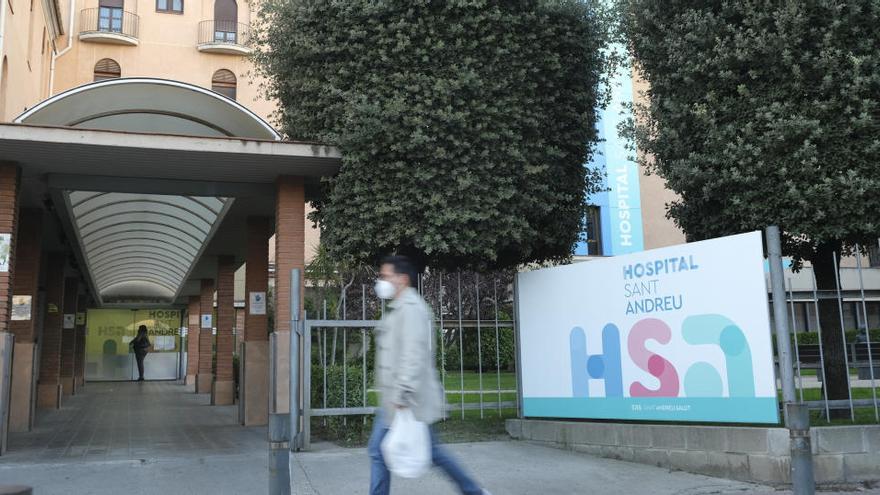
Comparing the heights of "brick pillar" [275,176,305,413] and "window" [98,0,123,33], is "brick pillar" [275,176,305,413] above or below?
below

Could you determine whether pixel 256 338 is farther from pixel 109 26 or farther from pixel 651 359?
pixel 109 26

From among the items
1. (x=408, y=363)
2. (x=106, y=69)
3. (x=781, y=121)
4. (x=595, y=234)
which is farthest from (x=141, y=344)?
(x=408, y=363)

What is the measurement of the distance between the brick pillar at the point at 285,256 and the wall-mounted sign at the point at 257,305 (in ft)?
9.77

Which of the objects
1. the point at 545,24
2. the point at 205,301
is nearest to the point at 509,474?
the point at 545,24

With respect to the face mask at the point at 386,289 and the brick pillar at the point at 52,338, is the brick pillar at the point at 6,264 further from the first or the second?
the brick pillar at the point at 52,338

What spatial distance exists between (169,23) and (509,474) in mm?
28719

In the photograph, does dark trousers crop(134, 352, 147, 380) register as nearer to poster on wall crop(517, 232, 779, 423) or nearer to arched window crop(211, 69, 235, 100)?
arched window crop(211, 69, 235, 100)

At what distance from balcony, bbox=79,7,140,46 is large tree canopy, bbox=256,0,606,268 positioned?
22304 millimetres

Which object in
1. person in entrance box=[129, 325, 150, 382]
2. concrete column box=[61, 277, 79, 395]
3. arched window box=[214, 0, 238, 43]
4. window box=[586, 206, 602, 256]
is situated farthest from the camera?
window box=[586, 206, 602, 256]

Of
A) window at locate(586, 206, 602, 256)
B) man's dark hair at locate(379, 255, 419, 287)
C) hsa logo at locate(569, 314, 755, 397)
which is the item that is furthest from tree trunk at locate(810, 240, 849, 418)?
window at locate(586, 206, 602, 256)

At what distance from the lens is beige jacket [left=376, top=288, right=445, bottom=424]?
4887 mm

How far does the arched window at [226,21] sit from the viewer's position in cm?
3181

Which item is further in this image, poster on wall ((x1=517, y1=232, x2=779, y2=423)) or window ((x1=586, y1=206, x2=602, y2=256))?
window ((x1=586, y1=206, x2=602, y2=256))

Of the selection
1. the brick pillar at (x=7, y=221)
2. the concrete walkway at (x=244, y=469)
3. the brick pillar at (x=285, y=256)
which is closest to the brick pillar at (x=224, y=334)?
the concrete walkway at (x=244, y=469)
